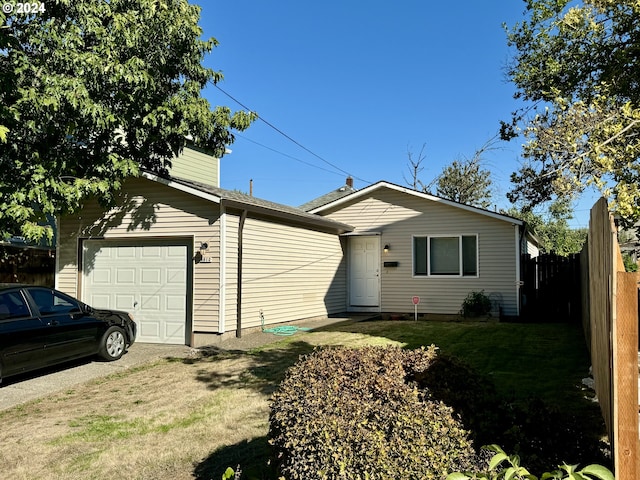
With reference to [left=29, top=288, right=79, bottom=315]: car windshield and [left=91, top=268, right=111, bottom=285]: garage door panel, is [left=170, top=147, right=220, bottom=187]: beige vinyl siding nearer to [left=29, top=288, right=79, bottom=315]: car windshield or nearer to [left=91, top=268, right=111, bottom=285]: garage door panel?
[left=91, top=268, right=111, bottom=285]: garage door panel

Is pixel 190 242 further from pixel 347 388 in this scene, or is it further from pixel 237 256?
pixel 347 388

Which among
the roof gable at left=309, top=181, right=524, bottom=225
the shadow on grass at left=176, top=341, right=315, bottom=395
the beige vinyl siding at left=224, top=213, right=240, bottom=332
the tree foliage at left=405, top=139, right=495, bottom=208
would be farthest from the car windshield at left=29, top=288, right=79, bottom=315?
the tree foliage at left=405, top=139, right=495, bottom=208

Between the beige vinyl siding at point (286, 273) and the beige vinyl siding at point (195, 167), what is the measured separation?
19.9ft

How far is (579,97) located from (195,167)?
508 inches

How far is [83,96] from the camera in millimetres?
8133

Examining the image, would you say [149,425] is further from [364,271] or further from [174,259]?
[364,271]

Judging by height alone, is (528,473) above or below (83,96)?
below

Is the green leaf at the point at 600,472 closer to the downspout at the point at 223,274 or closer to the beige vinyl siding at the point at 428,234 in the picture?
the downspout at the point at 223,274

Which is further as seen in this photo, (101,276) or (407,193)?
(407,193)

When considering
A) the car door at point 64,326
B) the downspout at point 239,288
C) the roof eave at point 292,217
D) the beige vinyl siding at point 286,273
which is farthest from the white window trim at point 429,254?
the car door at point 64,326

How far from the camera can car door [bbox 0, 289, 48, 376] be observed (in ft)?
21.9

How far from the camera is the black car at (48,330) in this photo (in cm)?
680

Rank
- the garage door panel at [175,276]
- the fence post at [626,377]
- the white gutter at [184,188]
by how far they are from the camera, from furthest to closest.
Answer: the garage door panel at [175,276]
the white gutter at [184,188]
the fence post at [626,377]

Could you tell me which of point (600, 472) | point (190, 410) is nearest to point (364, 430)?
point (600, 472)
